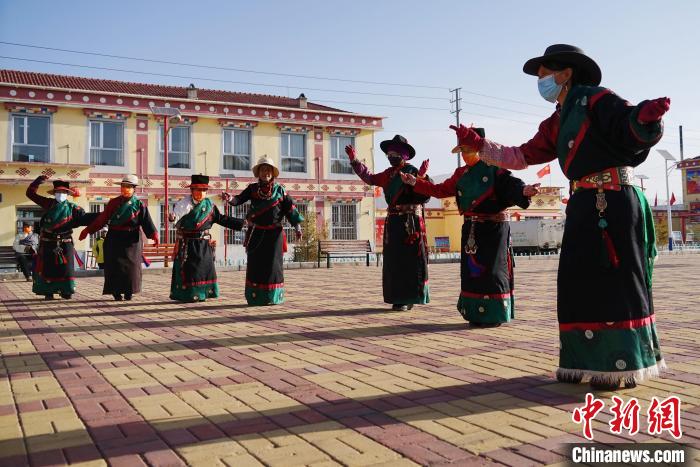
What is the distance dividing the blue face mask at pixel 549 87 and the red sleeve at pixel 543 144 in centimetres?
11

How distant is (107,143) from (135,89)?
4375mm

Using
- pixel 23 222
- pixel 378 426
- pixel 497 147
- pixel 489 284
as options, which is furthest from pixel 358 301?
pixel 23 222

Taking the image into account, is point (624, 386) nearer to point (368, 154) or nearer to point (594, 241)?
point (594, 241)

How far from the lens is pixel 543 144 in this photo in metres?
4.11

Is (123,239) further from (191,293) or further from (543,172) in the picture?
(543,172)

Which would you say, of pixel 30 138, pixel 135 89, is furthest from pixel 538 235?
pixel 30 138

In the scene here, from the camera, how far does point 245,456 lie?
8.71 ft

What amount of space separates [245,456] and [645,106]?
2.72 metres

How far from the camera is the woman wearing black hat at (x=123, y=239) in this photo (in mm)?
9773

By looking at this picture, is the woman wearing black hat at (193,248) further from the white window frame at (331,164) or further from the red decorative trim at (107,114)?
the white window frame at (331,164)

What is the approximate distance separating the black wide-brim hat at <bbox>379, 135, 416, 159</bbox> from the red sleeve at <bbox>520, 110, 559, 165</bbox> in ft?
12.8

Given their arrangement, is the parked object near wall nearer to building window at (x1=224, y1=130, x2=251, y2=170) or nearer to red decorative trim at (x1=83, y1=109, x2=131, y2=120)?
building window at (x1=224, y1=130, x2=251, y2=170)

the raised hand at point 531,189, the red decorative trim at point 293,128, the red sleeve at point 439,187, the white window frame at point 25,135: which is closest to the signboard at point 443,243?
the red decorative trim at point 293,128

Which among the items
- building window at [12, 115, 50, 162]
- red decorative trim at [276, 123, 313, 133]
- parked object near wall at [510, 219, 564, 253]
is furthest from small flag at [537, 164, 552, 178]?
building window at [12, 115, 50, 162]
